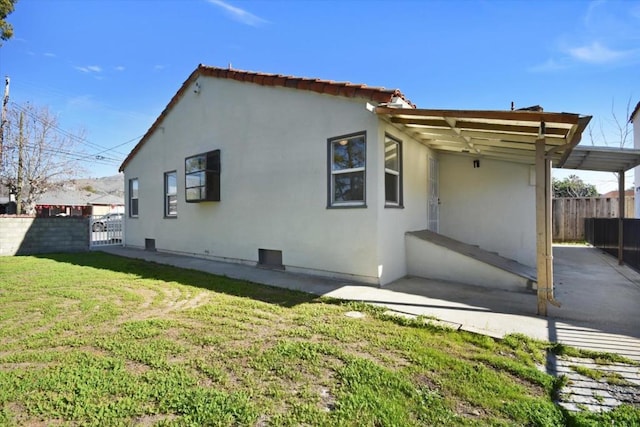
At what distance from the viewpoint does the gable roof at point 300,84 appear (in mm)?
5953

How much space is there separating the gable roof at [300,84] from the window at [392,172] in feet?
3.02

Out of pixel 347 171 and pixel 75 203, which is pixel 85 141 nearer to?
pixel 75 203

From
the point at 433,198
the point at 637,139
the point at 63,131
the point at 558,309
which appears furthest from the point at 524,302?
the point at 63,131

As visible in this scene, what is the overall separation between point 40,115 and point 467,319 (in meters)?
33.0

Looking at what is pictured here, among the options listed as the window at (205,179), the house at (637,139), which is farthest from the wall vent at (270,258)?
the house at (637,139)

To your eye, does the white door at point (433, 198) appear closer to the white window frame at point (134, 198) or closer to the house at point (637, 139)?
the white window frame at point (134, 198)

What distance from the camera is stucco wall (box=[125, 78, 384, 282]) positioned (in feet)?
21.4

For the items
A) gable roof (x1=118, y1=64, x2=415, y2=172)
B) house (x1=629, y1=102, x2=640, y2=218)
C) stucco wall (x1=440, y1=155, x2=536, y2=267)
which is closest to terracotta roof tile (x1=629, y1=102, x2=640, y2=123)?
house (x1=629, y1=102, x2=640, y2=218)

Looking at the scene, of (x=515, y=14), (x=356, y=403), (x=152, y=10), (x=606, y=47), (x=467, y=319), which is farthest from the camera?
(x=606, y=47)

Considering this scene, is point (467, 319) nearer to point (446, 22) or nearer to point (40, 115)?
point (446, 22)

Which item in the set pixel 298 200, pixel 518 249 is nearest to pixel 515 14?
pixel 518 249

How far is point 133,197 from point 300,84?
9.98 metres

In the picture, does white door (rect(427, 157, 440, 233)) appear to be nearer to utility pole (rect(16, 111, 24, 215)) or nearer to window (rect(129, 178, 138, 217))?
window (rect(129, 178, 138, 217))

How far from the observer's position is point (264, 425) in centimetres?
218
